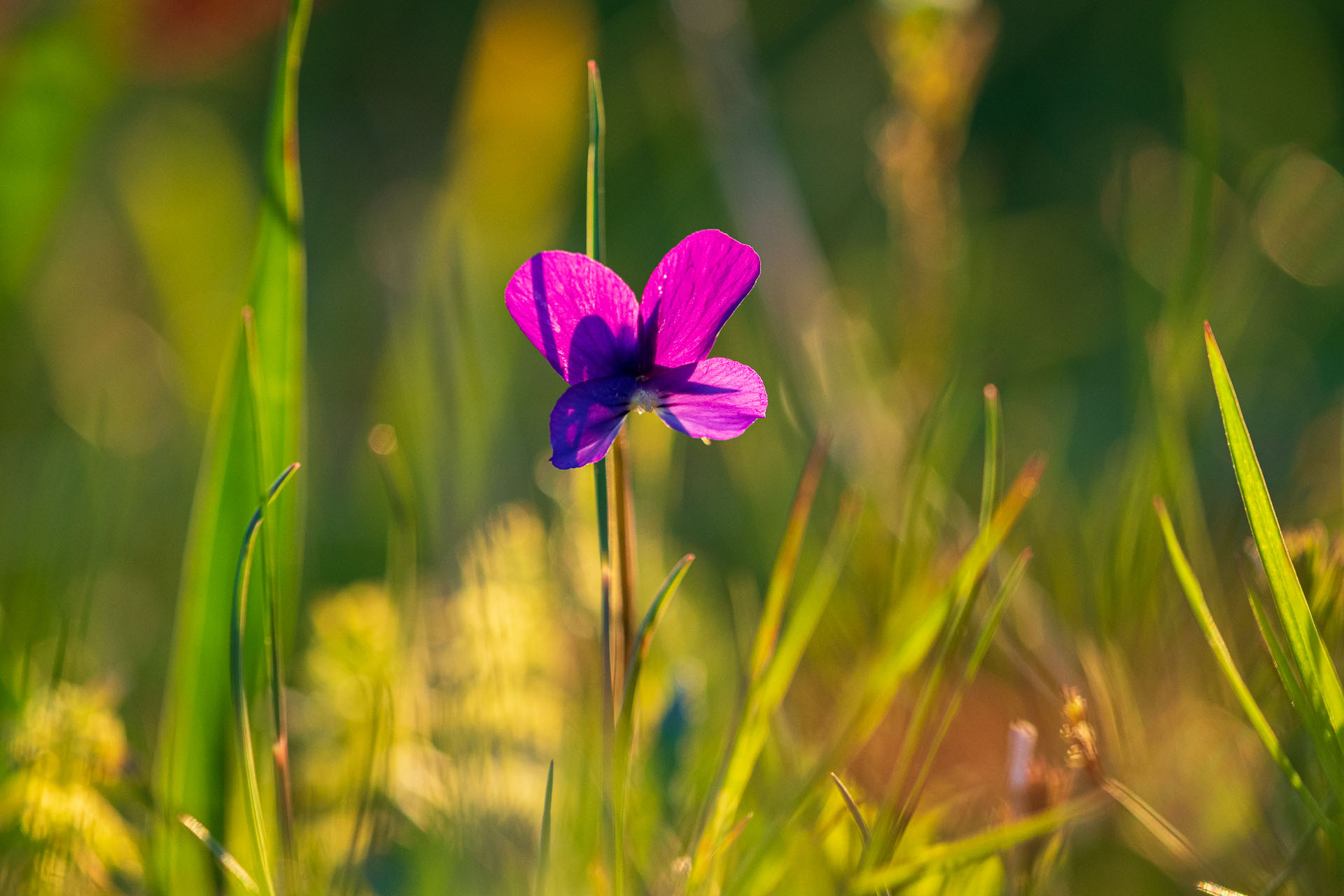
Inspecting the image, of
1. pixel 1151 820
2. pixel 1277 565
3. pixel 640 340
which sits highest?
pixel 640 340

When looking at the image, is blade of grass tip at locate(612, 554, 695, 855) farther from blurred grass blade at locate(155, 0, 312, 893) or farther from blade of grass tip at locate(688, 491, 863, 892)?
blurred grass blade at locate(155, 0, 312, 893)

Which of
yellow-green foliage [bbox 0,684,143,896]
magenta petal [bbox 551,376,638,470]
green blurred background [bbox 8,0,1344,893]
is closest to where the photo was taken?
magenta petal [bbox 551,376,638,470]

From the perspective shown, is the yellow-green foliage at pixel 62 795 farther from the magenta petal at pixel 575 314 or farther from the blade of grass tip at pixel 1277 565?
the blade of grass tip at pixel 1277 565

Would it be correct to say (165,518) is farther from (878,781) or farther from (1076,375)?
(1076,375)

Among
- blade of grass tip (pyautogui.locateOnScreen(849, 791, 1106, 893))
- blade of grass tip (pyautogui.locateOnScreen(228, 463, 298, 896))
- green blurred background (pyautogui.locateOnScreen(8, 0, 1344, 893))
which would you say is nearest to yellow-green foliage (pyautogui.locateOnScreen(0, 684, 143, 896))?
green blurred background (pyautogui.locateOnScreen(8, 0, 1344, 893))

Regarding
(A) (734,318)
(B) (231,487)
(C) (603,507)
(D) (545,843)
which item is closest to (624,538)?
(C) (603,507)

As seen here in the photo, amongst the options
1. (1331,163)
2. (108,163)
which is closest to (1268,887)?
(1331,163)

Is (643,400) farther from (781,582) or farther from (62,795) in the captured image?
(62,795)
